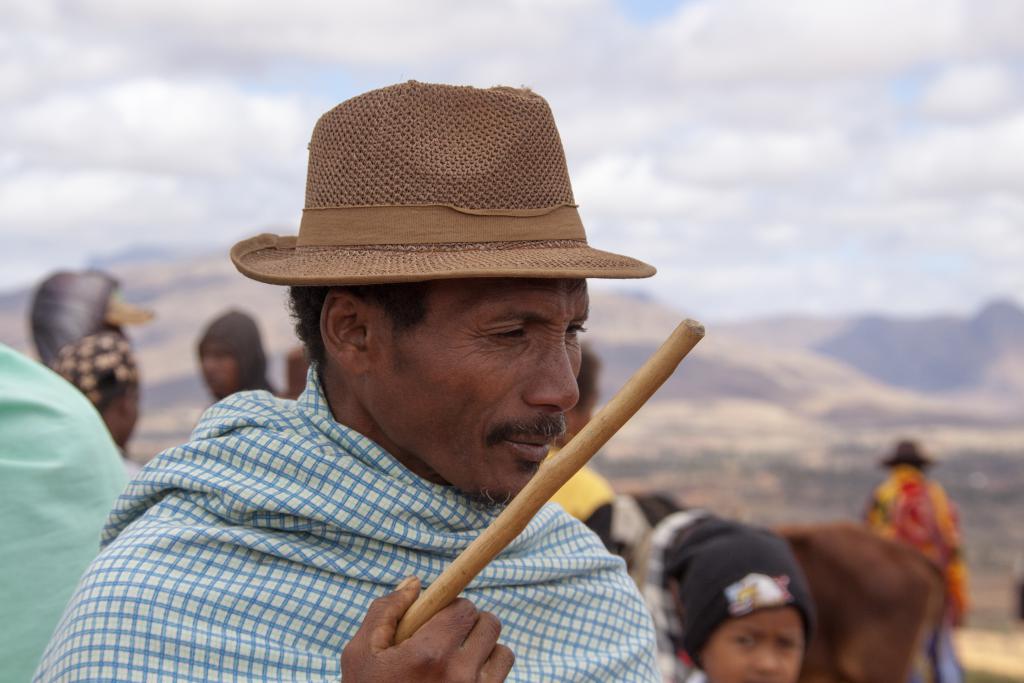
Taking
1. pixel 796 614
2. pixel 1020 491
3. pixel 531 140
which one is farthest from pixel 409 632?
pixel 1020 491

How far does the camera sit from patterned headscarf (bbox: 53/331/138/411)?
17.0 feet

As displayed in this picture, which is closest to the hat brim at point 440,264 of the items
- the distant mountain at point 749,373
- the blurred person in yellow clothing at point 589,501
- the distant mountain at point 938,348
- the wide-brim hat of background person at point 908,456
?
the blurred person in yellow clothing at point 589,501

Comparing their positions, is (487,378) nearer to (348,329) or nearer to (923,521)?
(348,329)

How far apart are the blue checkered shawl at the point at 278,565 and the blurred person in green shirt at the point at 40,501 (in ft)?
1.06

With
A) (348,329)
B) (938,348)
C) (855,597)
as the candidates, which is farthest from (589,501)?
(938,348)

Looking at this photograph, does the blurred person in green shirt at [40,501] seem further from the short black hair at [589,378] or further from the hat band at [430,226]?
the short black hair at [589,378]

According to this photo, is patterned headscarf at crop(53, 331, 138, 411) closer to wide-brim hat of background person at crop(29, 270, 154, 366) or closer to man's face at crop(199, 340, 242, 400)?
wide-brim hat of background person at crop(29, 270, 154, 366)

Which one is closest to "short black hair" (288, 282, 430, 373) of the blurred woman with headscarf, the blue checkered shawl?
the blue checkered shawl

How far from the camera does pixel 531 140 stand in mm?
2221

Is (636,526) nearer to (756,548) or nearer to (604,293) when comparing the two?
(756,548)

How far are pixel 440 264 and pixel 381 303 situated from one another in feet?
0.53

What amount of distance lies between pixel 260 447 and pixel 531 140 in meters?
0.71

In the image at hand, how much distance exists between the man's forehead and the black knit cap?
227 centimetres

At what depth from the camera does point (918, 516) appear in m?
9.73
